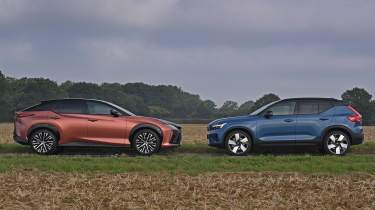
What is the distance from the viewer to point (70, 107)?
14703 millimetres

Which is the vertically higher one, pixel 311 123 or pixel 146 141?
pixel 311 123

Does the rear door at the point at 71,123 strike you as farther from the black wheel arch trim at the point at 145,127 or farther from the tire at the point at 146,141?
the tire at the point at 146,141

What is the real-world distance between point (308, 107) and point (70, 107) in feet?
21.6

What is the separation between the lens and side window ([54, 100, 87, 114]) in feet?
48.0

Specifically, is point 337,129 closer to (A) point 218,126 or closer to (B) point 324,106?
(B) point 324,106

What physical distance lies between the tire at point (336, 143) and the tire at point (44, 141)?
24.0 feet

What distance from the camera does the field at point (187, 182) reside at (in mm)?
8289

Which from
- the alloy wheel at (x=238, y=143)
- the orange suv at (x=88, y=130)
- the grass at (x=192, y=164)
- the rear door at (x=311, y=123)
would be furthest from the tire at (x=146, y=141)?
the rear door at (x=311, y=123)

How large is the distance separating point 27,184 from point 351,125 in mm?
8871

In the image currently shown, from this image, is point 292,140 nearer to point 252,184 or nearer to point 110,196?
point 252,184

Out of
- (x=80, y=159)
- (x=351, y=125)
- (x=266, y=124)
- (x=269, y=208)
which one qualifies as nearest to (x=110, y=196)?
(x=269, y=208)

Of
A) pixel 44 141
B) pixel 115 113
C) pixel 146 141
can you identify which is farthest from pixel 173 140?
pixel 44 141

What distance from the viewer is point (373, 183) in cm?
988

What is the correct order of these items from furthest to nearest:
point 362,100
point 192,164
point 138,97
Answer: point 138,97 < point 362,100 < point 192,164
